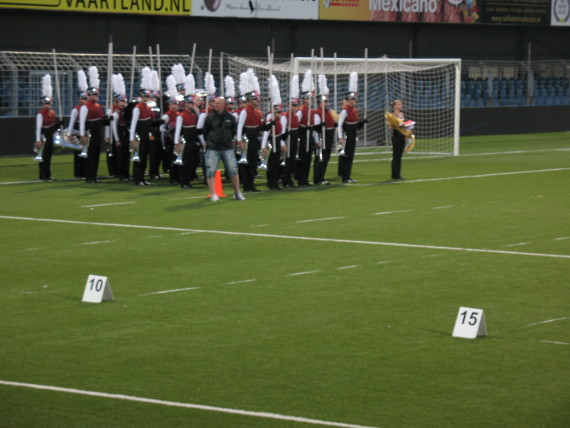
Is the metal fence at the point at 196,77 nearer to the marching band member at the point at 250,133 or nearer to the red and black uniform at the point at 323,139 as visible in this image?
the red and black uniform at the point at 323,139

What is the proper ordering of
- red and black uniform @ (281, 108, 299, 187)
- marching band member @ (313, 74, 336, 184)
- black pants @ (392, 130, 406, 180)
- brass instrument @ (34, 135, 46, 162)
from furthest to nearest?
black pants @ (392, 130, 406, 180), brass instrument @ (34, 135, 46, 162), marching band member @ (313, 74, 336, 184), red and black uniform @ (281, 108, 299, 187)

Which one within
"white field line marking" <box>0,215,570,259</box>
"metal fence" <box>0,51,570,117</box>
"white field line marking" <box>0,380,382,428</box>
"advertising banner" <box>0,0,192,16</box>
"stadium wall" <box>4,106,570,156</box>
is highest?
"advertising banner" <box>0,0,192,16</box>

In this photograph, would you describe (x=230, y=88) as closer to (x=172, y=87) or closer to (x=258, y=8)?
(x=172, y=87)

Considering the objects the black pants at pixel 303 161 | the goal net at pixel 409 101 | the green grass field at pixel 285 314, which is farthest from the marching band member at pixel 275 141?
the goal net at pixel 409 101

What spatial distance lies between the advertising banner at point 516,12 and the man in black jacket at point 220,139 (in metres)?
29.9

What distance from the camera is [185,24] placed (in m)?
41.1

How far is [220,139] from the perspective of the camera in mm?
20562

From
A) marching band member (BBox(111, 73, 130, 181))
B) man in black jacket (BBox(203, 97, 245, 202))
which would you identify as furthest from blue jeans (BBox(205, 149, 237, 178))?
marching band member (BBox(111, 73, 130, 181))

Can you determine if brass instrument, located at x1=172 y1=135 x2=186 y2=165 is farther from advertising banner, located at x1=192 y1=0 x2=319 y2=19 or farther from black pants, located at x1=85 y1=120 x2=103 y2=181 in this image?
advertising banner, located at x1=192 y1=0 x2=319 y2=19

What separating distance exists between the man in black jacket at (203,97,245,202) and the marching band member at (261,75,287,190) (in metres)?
2.22

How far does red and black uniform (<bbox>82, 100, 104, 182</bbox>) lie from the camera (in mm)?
24344

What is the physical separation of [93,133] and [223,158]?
486cm

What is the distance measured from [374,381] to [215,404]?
4.11 feet

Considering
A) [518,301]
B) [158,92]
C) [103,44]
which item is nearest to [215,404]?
[518,301]
